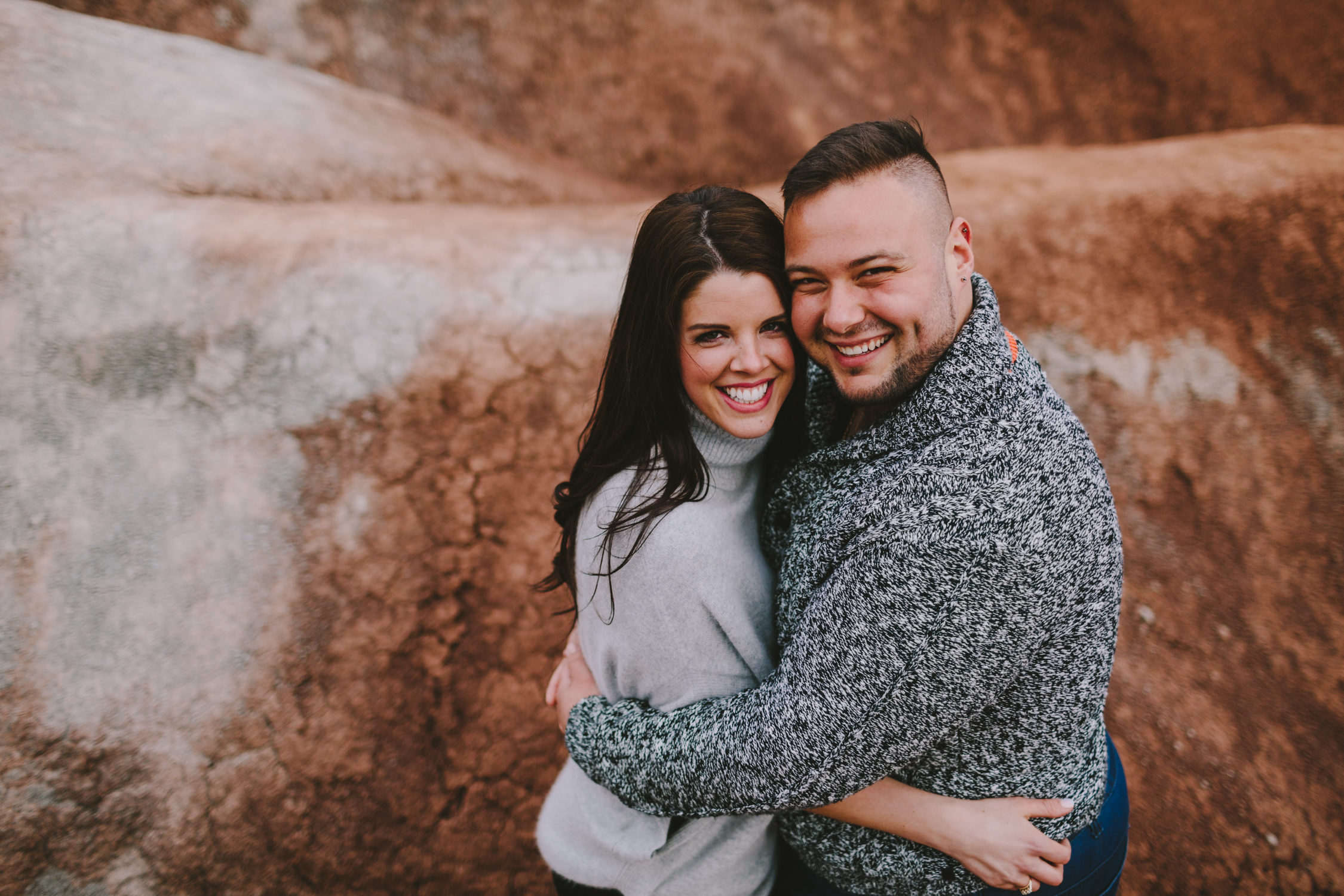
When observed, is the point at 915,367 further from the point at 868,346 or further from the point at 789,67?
the point at 789,67

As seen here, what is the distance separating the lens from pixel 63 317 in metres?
2.41

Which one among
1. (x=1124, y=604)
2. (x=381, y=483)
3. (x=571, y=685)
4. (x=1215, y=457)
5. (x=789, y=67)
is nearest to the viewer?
(x=571, y=685)

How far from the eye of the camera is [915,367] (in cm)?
146

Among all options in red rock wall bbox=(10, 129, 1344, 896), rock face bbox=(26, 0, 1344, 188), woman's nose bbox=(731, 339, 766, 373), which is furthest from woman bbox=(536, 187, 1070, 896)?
rock face bbox=(26, 0, 1344, 188)

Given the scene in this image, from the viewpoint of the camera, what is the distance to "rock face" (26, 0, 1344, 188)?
4.05 m

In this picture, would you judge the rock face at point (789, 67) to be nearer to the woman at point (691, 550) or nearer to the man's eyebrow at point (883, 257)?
the woman at point (691, 550)

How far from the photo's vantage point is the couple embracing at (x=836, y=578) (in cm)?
122

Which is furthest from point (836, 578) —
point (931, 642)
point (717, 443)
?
point (717, 443)

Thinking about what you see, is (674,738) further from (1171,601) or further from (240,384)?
(1171,601)

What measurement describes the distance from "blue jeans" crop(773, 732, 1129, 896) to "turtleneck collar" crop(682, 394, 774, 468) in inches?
37.6

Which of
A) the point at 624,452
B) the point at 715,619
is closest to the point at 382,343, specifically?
the point at 624,452

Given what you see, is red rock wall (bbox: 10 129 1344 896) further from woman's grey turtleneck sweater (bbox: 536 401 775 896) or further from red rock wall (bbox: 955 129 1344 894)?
woman's grey turtleneck sweater (bbox: 536 401 775 896)

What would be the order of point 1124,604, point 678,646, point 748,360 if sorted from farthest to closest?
point 1124,604
point 748,360
point 678,646

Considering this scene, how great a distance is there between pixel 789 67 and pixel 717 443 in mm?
3778
